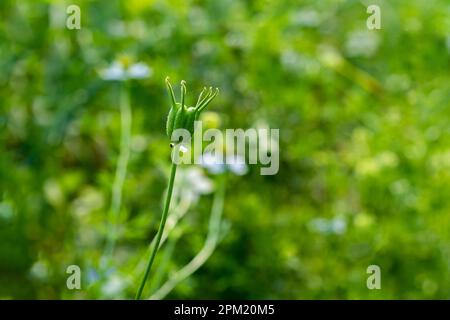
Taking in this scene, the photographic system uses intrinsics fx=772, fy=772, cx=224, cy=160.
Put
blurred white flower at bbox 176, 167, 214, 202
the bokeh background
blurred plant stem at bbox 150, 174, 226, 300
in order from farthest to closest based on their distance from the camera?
the bokeh background → blurred white flower at bbox 176, 167, 214, 202 → blurred plant stem at bbox 150, 174, 226, 300

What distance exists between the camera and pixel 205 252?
1.35 metres

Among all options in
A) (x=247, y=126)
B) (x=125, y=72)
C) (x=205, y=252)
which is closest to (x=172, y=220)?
(x=205, y=252)

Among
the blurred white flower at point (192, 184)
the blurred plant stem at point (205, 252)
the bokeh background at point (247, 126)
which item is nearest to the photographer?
the blurred plant stem at point (205, 252)

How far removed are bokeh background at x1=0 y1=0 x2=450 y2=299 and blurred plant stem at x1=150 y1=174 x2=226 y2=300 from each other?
0.07ft

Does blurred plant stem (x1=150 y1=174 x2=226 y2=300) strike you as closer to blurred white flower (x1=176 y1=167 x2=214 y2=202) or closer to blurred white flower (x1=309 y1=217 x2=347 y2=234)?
blurred white flower (x1=176 y1=167 x2=214 y2=202)

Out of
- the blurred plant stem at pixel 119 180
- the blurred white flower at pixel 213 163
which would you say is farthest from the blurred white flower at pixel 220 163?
the blurred plant stem at pixel 119 180

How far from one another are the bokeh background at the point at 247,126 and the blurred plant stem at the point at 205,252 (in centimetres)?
2

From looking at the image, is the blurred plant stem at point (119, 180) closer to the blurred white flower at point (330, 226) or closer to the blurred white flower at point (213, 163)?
the blurred white flower at point (213, 163)

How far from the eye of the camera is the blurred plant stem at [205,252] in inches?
48.9

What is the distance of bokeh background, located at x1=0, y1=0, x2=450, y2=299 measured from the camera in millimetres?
1464

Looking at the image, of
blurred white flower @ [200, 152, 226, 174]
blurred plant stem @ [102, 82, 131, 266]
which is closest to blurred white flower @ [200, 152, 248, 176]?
blurred white flower @ [200, 152, 226, 174]

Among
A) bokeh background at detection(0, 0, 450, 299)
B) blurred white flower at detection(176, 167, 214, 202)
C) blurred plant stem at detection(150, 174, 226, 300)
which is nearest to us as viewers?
blurred plant stem at detection(150, 174, 226, 300)

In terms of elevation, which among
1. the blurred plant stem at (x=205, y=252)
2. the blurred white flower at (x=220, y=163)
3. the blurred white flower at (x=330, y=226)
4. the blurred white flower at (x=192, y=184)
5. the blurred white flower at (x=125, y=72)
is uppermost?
the blurred white flower at (x=125, y=72)

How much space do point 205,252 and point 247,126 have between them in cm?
44
